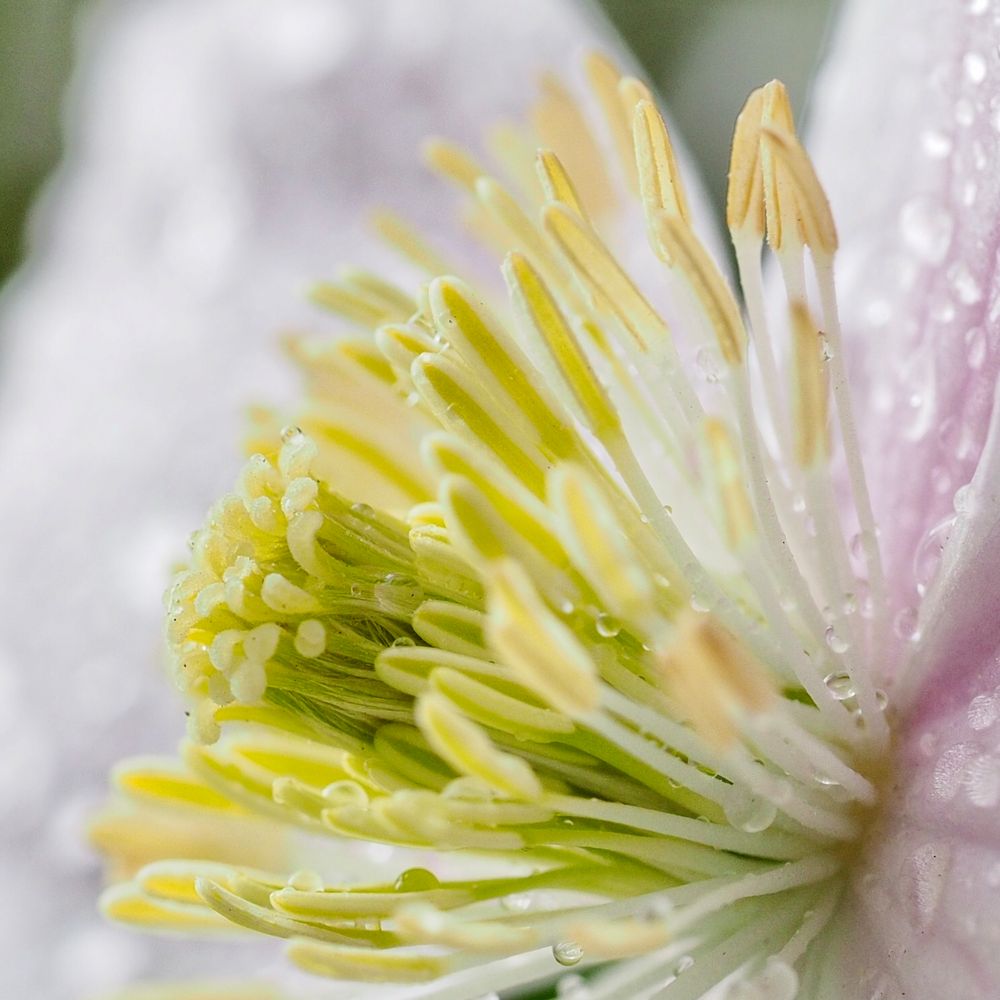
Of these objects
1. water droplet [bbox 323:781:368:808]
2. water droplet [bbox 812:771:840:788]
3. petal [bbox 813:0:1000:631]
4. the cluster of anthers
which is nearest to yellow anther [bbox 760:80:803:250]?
the cluster of anthers

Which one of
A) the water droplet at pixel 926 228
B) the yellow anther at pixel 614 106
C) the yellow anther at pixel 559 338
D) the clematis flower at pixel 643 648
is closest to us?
the clematis flower at pixel 643 648

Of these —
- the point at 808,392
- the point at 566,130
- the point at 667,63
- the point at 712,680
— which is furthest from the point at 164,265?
the point at 712,680

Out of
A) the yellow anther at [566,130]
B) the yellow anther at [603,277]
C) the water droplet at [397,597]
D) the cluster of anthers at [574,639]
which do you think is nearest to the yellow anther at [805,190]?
the cluster of anthers at [574,639]

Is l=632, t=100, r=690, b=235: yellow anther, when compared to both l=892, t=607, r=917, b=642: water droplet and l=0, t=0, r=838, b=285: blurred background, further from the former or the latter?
l=0, t=0, r=838, b=285: blurred background

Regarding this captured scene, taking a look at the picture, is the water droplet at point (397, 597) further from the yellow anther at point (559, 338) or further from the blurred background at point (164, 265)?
the blurred background at point (164, 265)

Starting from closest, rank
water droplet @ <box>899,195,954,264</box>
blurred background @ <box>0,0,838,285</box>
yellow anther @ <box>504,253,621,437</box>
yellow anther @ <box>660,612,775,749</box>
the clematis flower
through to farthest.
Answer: yellow anther @ <box>660,612,775,749</box> → the clematis flower → yellow anther @ <box>504,253,621,437</box> → water droplet @ <box>899,195,954,264</box> → blurred background @ <box>0,0,838,285</box>
